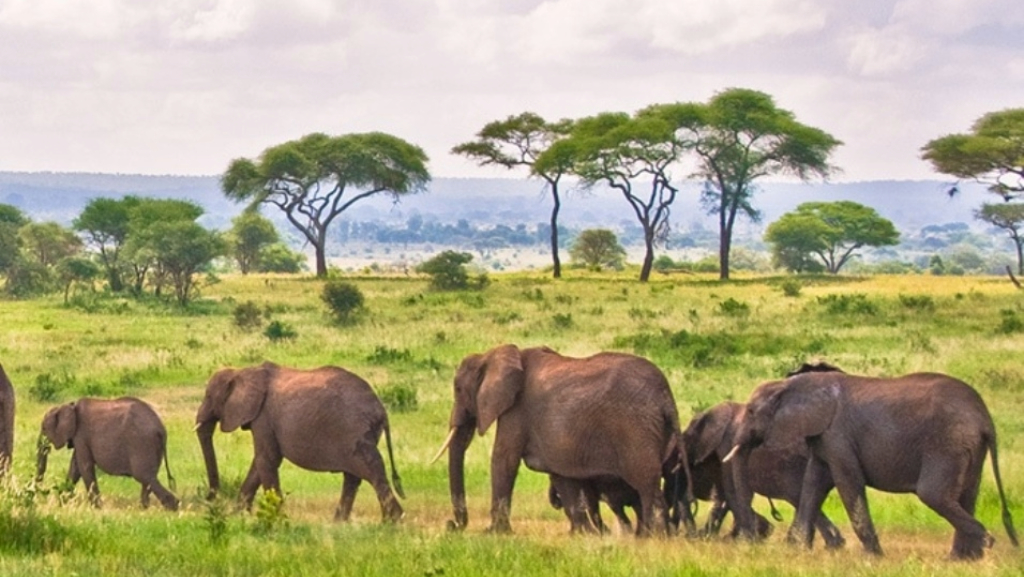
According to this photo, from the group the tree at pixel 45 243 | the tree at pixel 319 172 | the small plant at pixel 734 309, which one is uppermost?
the tree at pixel 319 172

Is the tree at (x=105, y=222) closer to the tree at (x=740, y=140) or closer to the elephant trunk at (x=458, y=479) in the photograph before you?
the tree at (x=740, y=140)

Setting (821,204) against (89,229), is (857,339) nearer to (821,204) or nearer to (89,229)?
(89,229)

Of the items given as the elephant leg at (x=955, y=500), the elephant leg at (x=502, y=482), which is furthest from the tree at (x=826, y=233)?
the elephant leg at (x=955, y=500)

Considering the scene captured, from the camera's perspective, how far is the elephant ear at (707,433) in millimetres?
12883

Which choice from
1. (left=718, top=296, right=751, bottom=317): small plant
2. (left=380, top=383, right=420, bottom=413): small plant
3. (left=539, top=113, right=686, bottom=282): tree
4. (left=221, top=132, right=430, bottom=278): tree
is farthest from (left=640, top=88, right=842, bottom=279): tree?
(left=380, top=383, right=420, bottom=413): small plant

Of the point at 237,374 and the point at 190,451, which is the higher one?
the point at 237,374

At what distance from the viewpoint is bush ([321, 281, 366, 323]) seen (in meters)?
37.6

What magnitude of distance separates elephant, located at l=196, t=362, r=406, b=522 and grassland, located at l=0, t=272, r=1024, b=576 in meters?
0.52

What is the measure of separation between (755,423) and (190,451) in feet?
27.7

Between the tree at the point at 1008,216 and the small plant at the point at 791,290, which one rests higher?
the tree at the point at 1008,216

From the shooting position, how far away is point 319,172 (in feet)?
252

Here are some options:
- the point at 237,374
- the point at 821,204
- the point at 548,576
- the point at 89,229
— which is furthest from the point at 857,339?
the point at 821,204

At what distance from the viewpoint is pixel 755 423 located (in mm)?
11969

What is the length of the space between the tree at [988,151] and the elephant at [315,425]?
4934 cm
